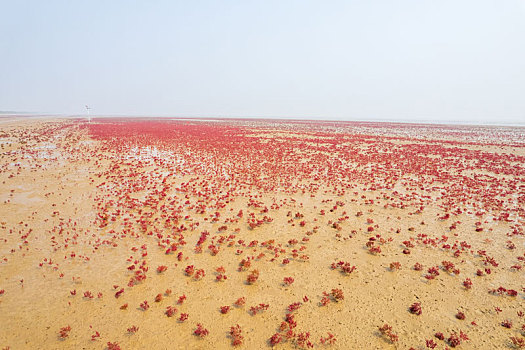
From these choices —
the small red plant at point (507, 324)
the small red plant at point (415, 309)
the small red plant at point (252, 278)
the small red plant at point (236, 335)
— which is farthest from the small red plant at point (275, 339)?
the small red plant at point (507, 324)

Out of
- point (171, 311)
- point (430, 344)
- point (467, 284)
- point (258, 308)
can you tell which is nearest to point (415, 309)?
point (430, 344)

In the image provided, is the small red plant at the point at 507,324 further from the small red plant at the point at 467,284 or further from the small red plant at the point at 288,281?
the small red plant at the point at 288,281

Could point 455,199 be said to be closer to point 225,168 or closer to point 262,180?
point 262,180

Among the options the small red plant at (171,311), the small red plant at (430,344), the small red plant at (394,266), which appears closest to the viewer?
the small red plant at (430,344)

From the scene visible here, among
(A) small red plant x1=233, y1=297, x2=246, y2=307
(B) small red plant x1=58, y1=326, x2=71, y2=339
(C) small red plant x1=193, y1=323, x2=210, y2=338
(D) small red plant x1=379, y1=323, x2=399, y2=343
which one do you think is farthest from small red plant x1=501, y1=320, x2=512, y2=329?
(B) small red plant x1=58, y1=326, x2=71, y2=339

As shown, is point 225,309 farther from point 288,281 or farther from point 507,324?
point 507,324

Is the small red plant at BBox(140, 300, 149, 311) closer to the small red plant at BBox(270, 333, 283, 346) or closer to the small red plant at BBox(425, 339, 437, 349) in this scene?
the small red plant at BBox(270, 333, 283, 346)

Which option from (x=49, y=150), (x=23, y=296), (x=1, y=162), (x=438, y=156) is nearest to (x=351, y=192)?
(x=23, y=296)

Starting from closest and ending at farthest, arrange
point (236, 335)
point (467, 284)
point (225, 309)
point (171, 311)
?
1. point (236, 335)
2. point (171, 311)
3. point (225, 309)
4. point (467, 284)

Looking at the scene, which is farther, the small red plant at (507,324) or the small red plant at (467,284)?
the small red plant at (467,284)
